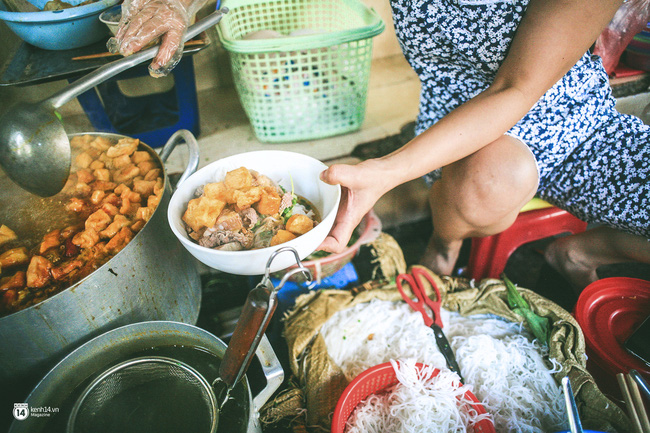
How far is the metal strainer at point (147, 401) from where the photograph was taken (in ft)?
3.68

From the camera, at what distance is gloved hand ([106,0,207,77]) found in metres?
1.42

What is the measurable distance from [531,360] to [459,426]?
506 millimetres

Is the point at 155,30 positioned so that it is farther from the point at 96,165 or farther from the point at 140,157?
the point at 96,165

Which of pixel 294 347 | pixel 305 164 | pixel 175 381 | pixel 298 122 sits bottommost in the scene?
pixel 294 347

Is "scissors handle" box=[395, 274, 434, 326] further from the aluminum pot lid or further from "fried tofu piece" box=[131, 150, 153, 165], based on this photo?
"fried tofu piece" box=[131, 150, 153, 165]

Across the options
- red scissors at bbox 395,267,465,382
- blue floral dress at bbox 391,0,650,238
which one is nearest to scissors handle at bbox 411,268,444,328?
red scissors at bbox 395,267,465,382

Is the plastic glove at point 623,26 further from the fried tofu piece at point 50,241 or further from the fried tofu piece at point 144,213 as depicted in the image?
the fried tofu piece at point 50,241

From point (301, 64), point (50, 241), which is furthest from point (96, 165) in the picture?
point (301, 64)

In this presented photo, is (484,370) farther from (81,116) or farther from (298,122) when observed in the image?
(81,116)

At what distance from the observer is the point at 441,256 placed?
6.61 ft

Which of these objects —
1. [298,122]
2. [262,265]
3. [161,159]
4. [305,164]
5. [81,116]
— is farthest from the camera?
[81,116]

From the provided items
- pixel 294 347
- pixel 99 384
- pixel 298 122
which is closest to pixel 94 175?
pixel 99 384

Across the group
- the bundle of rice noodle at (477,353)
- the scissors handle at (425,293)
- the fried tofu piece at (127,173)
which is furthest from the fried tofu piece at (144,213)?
the scissors handle at (425,293)

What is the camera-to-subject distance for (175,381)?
1.21 metres
